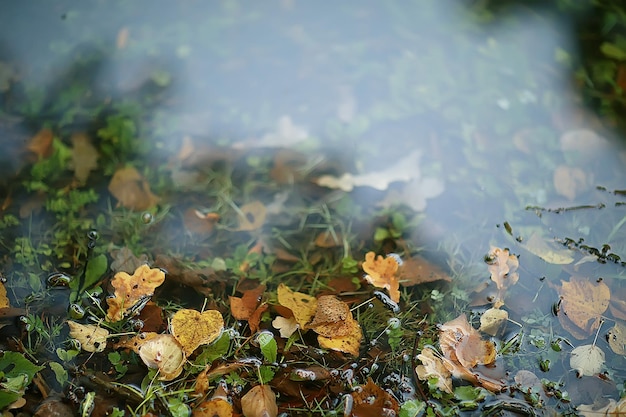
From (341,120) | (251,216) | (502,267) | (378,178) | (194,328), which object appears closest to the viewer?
(194,328)

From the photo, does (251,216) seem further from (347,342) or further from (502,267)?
(502,267)

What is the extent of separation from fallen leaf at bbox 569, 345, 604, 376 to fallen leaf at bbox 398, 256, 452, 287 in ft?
1.35

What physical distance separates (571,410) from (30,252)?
1.68 meters

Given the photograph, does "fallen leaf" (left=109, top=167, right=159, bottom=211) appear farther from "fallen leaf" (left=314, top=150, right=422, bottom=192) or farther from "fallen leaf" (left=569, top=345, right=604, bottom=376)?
"fallen leaf" (left=569, top=345, right=604, bottom=376)

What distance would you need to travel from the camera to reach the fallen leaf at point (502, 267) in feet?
5.68

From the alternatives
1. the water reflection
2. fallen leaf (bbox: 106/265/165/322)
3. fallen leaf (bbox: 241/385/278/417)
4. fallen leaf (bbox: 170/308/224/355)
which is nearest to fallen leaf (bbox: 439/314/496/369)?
the water reflection

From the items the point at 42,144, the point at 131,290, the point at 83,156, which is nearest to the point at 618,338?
the point at 131,290

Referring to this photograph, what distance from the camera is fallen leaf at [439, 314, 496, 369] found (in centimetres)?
152

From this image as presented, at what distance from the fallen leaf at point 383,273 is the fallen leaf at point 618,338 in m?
0.61

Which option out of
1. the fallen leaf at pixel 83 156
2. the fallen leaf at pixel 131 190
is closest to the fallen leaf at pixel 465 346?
the fallen leaf at pixel 131 190

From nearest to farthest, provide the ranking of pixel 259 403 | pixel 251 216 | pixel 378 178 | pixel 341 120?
pixel 259 403 → pixel 251 216 → pixel 378 178 → pixel 341 120

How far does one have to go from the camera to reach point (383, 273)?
1736 millimetres

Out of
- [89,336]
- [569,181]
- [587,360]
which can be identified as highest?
[569,181]

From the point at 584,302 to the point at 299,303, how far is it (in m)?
0.85
